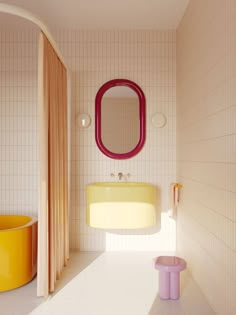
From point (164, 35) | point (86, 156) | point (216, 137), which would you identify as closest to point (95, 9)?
point (164, 35)

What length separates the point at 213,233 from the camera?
176 centimetres

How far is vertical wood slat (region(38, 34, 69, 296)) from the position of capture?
189 centimetres

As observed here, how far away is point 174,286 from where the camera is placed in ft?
6.23

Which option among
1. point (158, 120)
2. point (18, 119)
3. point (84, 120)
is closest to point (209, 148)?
point (158, 120)

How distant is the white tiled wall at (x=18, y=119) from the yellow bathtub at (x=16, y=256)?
0.73 metres

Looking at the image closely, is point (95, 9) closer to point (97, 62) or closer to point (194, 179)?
point (97, 62)

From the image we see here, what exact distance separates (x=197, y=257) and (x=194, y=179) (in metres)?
0.57

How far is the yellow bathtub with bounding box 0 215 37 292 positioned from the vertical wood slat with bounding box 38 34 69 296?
0.65ft

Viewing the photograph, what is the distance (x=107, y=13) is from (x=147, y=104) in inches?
35.1

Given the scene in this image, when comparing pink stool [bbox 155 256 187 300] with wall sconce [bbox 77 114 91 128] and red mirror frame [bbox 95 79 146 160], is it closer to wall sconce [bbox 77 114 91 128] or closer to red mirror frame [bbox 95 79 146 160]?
red mirror frame [bbox 95 79 146 160]

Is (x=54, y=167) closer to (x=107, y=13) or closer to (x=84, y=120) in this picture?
(x=84, y=120)

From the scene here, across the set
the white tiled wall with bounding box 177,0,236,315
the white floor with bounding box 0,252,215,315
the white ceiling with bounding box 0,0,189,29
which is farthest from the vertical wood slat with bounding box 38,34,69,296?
the white tiled wall with bounding box 177,0,236,315

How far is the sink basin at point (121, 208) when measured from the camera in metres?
2.42

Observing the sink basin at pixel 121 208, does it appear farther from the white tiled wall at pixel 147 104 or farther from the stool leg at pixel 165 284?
the stool leg at pixel 165 284
